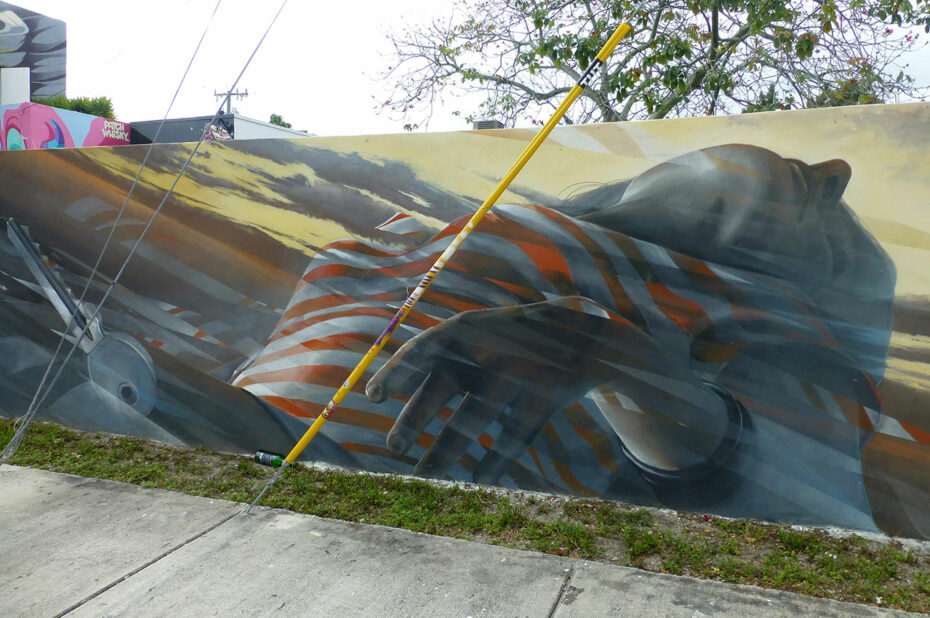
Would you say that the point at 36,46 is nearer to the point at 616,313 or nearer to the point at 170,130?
the point at 170,130

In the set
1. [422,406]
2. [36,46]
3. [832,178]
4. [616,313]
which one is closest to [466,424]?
[422,406]

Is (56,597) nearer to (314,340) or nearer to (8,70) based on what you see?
(314,340)

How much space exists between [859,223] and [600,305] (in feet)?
4.74

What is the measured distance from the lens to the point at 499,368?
4.45 meters

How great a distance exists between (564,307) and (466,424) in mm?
1010

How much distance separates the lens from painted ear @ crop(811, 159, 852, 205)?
146 inches

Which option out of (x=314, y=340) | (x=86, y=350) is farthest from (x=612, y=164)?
(x=86, y=350)

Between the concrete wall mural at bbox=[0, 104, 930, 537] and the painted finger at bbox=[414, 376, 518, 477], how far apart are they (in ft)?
0.05

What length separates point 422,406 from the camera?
180 inches

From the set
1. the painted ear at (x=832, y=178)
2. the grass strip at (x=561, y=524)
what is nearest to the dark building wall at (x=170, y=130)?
the grass strip at (x=561, y=524)

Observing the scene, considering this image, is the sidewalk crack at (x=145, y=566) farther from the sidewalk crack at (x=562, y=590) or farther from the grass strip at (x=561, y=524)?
the sidewalk crack at (x=562, y=590)

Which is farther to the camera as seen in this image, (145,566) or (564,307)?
(564,307)

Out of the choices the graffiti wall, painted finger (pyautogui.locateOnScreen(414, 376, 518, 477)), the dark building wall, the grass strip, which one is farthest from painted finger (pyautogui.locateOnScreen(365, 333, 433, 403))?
the graffiti wall

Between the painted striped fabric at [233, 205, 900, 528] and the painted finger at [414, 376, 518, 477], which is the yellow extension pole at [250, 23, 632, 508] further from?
the painted finger at [414, 376, 518, 477]
